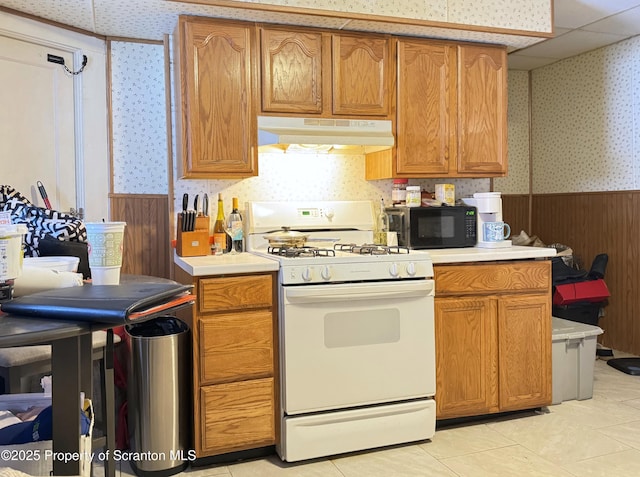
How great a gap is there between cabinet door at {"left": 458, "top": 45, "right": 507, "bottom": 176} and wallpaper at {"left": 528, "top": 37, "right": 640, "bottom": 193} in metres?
1.30

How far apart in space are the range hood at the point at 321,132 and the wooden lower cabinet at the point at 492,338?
802 mm

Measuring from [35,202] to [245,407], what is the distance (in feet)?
5.25

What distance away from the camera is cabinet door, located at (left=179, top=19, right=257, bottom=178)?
2.82 meters

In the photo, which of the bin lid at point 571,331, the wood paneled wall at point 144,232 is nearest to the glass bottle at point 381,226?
the bin lid at point 571,331

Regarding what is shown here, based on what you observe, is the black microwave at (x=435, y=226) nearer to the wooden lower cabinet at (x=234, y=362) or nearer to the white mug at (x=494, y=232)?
the white mug at (x=494, y=232)

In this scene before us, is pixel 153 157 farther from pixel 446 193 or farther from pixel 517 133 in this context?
pixel 517 133

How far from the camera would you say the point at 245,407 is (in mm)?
2559

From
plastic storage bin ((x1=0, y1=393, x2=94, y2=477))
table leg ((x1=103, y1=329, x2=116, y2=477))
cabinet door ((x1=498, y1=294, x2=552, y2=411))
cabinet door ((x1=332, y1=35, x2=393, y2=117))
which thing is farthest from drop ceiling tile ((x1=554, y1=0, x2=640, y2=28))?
plastic storage bin ((x1=0, y1=393, x2=94, y2=477))

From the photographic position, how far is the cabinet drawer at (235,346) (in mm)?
2492

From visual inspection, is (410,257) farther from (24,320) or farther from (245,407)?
(24,320)

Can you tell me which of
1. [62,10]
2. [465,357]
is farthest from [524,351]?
[62,10]

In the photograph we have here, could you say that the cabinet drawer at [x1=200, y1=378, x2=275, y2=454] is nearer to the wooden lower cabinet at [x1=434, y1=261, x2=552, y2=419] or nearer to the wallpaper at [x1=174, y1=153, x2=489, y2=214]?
the wooden lower cabinet at [x1=434, y1=261, x2=552, y2=419]

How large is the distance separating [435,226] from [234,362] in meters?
1.42

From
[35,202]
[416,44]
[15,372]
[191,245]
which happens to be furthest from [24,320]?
[416,44]
